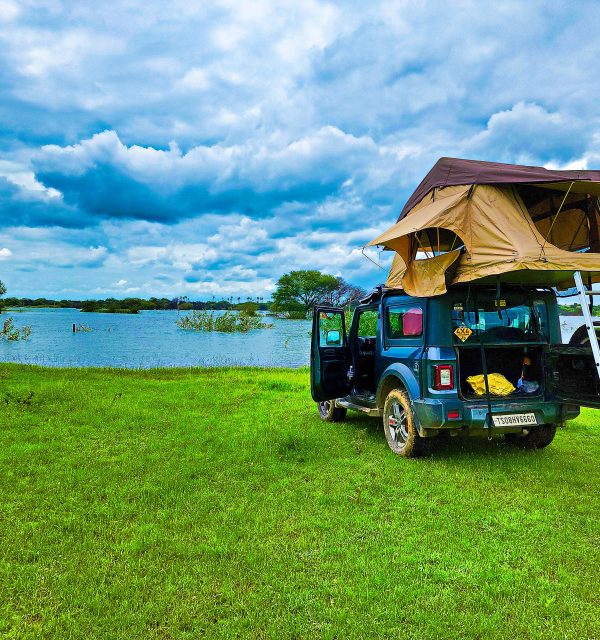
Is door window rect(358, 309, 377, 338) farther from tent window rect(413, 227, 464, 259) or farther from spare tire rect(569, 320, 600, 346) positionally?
spare tire rect(569, 320, 600, 346)

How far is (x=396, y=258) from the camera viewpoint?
7.68 meters

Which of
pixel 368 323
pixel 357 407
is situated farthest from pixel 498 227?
pixel 368 323

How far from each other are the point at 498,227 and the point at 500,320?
1.23 metres

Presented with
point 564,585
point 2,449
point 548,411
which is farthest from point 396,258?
point 2,449

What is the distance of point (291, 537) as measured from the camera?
3.97 metres

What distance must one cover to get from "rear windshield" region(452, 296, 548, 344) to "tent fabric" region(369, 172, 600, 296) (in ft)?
1.07

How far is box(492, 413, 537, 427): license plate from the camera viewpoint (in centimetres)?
557

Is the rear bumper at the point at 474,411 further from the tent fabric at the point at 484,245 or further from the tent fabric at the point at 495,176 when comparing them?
the tent fabric at the point at 495,176

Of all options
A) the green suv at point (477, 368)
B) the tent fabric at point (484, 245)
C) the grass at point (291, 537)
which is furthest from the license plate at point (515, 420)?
the tent fabric at point (484, 245)

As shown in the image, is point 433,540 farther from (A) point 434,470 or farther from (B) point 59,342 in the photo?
(B) point 59,342

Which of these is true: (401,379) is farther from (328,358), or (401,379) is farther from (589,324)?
(589,324)

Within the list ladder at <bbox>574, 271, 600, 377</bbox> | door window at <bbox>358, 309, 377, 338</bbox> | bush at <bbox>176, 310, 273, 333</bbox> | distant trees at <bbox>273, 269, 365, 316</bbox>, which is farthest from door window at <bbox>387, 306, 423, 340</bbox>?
distant trees at <bbox>273, 269, 365, 316</bbox>

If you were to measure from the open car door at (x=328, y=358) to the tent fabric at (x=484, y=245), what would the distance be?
1624mm

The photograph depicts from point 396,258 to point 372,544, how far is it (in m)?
4.81
